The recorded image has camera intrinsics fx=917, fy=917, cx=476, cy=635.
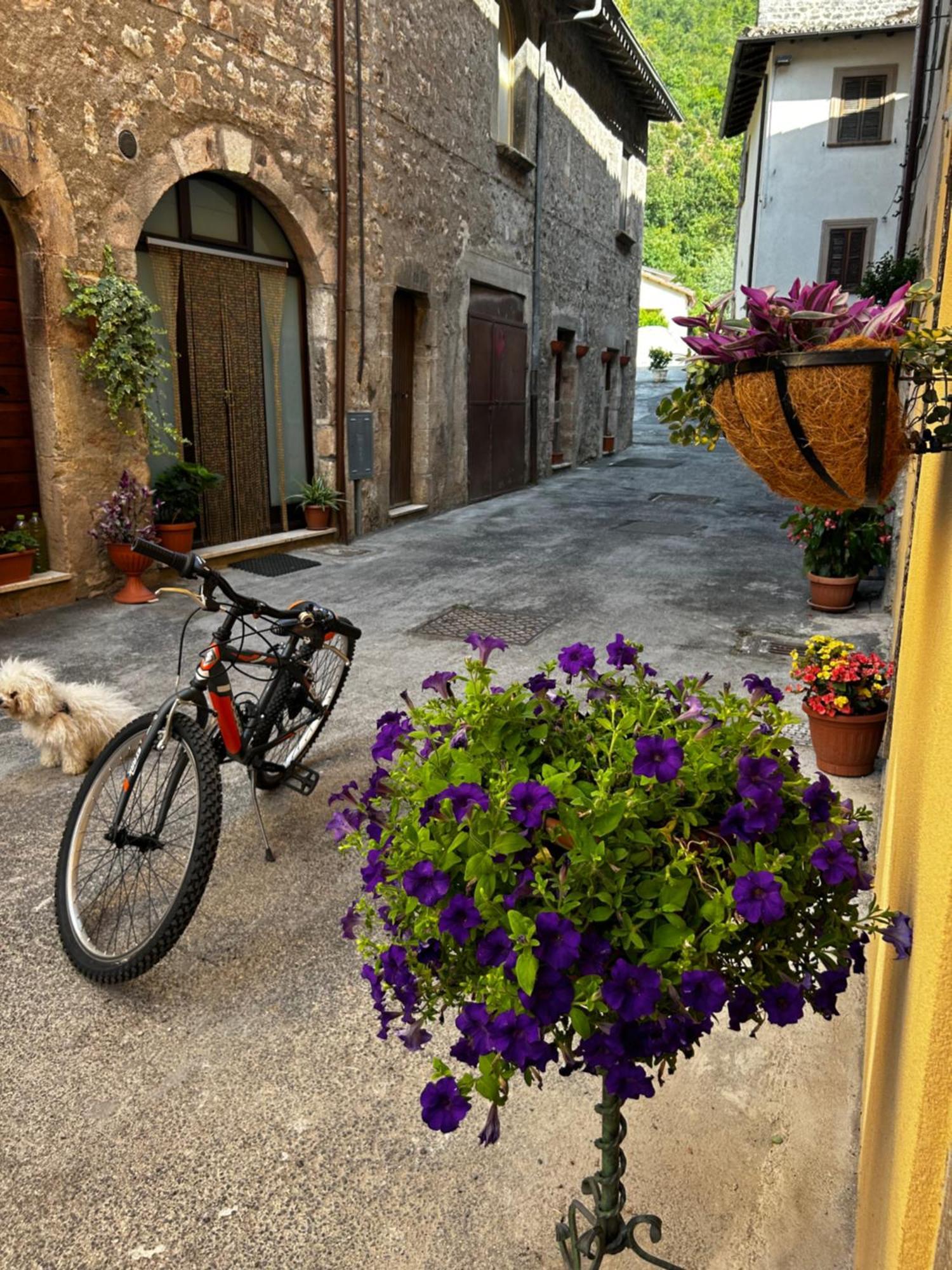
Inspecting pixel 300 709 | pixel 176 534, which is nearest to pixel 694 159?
pixel 176 534

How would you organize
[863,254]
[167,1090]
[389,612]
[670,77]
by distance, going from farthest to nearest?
1. [670,77]
2. [863,254]
3. [389,612]
4. [167,1090]

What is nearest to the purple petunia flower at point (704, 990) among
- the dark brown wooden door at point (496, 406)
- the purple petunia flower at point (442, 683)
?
the purple petunia flower at point (442, 683)

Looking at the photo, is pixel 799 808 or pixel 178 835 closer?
pixel 799 808

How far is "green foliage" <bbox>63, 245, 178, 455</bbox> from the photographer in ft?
20.1

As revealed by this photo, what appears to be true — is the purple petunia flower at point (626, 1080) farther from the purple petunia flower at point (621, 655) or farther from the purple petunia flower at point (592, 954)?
the purple petunia flower at point (621, 655)

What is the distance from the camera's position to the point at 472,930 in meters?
1.32

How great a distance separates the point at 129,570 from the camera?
6676 millimetres

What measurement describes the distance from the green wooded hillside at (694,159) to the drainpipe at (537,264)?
3926cm

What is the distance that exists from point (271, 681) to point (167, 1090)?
1400 millimetres

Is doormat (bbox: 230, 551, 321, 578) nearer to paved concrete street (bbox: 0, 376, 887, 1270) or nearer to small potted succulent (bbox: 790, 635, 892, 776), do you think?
paved concrete street (bbox: 0, 376, 887, 1270)

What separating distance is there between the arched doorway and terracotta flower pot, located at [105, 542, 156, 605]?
0.98 m

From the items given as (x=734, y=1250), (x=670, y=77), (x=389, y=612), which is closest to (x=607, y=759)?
(x=734, y=1250)

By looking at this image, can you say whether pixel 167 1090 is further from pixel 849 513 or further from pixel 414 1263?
pixel 849 513

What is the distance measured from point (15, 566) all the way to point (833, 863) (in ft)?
19.8
